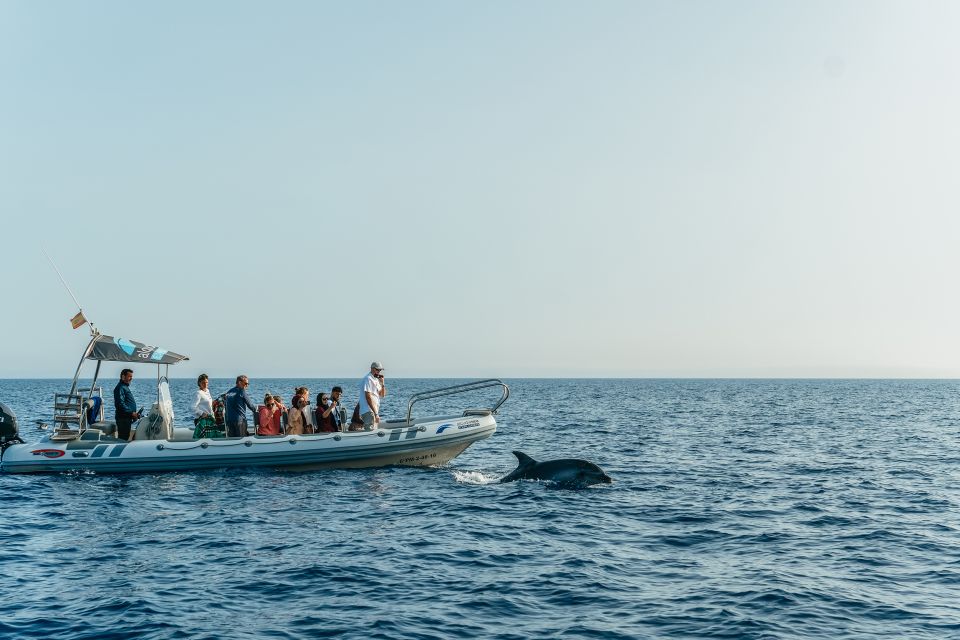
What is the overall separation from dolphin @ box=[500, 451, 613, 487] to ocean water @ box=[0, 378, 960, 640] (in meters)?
0.53

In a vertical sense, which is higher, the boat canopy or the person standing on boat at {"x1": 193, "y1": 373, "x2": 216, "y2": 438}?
the boat canopy

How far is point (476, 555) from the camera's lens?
11820 mm

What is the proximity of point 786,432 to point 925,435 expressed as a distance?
20.2ft

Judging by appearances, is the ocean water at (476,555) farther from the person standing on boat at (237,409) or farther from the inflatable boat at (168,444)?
the person standing on boat at (237,409)

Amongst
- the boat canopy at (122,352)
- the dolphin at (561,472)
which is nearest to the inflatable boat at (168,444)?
the boat canopy at (122,352)

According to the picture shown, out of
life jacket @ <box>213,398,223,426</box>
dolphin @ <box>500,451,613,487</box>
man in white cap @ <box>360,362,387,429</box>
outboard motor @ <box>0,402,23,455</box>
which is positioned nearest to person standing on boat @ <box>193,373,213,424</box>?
life jacket @ <box>213,398,223,426</box>

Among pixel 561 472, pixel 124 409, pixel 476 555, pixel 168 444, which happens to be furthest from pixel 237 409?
pixel 476 555

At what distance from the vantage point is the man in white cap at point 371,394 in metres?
19.2

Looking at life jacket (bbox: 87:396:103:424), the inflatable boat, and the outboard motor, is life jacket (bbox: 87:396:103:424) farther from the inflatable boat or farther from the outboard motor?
the outboard motor

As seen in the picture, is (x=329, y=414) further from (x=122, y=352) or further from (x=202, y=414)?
(x=122, y=352)

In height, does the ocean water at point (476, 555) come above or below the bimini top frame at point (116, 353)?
below

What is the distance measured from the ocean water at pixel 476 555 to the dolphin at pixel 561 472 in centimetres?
53

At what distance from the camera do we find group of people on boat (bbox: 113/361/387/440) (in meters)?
19.4

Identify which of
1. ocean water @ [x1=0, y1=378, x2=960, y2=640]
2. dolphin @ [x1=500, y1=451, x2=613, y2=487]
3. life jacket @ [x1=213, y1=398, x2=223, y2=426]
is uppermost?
life jacket @ [x1=213, y1=398, x2=223, y2=426]
